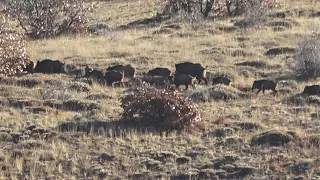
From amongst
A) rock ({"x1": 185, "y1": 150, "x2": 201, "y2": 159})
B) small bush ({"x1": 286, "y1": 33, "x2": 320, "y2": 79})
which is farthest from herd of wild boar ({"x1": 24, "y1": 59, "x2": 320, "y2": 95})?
rock ({"x1": 185, "y1": 150, "x2": 201, "y2": 159})

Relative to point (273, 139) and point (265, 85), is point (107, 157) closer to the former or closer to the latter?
point (273, 139)

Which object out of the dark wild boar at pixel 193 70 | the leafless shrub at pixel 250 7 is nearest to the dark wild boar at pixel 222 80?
the dark wild boar at pixel 193 70

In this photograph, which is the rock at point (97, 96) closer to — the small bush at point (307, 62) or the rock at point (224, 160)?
the rock at point (224, 160)

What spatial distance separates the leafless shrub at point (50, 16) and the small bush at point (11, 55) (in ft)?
30.7

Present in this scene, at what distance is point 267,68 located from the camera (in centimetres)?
2058

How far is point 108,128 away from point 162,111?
1.12 meters

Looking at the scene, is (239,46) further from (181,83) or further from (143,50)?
(181,83)

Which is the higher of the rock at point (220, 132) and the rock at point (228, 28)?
the rock at point (228, 28)

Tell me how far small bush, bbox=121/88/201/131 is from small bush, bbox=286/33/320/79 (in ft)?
21.5

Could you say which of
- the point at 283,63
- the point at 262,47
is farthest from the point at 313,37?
the point at 262,47

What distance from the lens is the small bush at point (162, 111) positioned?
13406 mm

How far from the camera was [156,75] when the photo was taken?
1894 centimetres

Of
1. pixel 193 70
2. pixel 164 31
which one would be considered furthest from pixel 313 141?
pixel 164 31

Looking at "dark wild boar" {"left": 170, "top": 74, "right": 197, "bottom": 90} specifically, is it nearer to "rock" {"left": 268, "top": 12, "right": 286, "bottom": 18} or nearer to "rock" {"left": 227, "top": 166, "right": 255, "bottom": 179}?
"rock" {"left": 227, "top": 166, "right": 255, "bottom": 179}
